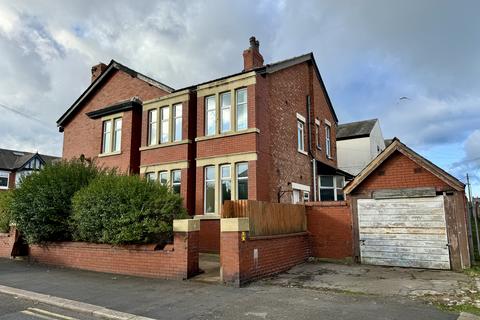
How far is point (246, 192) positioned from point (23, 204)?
27.6 ft

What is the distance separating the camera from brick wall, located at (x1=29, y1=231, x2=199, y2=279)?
35.0 ft

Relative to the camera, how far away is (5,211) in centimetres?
1552

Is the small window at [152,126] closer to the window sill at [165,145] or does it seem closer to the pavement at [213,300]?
the window sill at [165,145]

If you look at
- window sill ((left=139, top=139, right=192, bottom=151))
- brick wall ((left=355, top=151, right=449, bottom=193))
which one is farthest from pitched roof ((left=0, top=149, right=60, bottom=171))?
brick wall ((left=355, top=151, right=449, bottom=193))

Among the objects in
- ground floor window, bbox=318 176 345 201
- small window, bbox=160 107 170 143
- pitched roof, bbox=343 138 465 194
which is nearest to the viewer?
pitched roof, bbox=343 138 465 194

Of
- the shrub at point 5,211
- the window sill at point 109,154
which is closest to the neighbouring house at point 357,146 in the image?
the window sill at point 109,154

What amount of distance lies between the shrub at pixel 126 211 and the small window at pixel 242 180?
140 inches

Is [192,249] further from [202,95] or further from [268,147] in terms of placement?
[202,95]

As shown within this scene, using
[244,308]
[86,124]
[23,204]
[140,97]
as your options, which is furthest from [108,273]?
[86,124]

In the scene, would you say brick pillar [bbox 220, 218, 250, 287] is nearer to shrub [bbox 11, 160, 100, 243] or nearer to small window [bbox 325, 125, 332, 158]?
shrub [bbox 11, 160, 100, 243]

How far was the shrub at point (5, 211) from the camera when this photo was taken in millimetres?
14839

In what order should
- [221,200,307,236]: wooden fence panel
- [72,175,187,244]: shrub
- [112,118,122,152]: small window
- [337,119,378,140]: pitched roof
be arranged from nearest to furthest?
[221,200,307,236]: wooden fence panel, [72,175,187,244]: shrub, [112,118,122,152]: small window, [337,119,378,140]: pitched roof

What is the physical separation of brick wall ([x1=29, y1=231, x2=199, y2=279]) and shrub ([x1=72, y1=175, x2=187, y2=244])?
374mm

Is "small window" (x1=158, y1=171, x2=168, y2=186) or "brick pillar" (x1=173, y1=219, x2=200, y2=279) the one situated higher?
"small window" (x1=158, y1=171, x2=168, y2=186)
